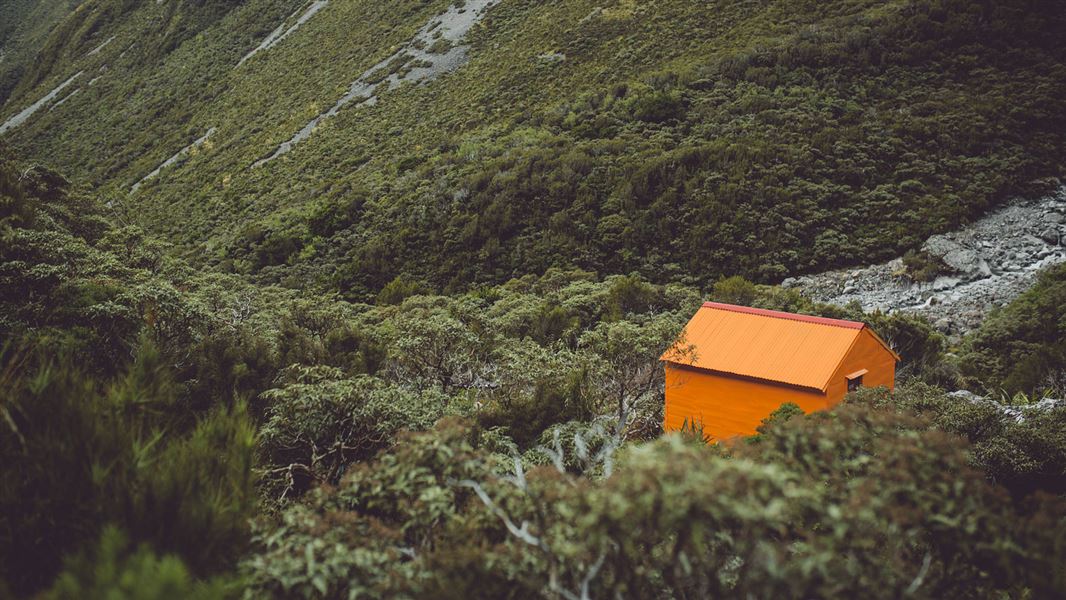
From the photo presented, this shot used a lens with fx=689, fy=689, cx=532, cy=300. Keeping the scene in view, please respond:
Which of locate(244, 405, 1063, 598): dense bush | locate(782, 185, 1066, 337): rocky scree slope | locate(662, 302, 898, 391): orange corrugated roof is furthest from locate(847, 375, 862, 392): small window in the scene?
locate(782, 185, 1066, 337): rocky scree slope

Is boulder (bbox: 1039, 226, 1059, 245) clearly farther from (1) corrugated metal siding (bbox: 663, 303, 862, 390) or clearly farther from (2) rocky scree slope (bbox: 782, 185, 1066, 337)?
(1) corrugated metal siding (bbox: 663, 303, 862, 390)

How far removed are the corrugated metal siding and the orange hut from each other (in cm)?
1

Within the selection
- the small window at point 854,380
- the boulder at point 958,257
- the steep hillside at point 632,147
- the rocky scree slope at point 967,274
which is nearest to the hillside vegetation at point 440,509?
the small window at point 854,380

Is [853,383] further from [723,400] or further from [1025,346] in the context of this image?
[1025,346]

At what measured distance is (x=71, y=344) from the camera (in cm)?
543

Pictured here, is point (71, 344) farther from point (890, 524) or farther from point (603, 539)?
point (890, 524)

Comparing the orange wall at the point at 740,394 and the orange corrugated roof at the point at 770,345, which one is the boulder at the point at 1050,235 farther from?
the orange corrugated roof at the point at 770,345

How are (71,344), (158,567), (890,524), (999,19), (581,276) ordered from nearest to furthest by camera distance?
(158,567) < (890,524) < (71,344) < (581,276) < (999,19)

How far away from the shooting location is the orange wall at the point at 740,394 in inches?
397

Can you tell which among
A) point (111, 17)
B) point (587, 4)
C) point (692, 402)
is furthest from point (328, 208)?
point (111, 17)

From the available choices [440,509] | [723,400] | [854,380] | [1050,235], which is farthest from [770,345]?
[1050,235]

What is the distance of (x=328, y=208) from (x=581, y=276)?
13.1 meters

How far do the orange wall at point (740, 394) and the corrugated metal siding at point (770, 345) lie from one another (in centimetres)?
14

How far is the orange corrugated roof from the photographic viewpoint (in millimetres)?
Result: 10156
